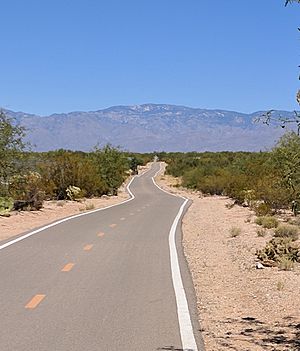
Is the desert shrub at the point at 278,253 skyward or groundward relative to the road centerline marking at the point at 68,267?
skyward

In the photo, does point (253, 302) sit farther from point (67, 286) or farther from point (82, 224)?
point (82, 224)

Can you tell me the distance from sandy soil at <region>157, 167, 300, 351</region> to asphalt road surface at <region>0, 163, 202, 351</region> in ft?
1.01

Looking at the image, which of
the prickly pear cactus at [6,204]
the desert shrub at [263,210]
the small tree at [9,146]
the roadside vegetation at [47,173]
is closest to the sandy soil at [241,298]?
the desert shrub at [263,210]

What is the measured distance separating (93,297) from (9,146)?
18.7m

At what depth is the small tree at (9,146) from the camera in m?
27.6

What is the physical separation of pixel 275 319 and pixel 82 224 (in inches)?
599

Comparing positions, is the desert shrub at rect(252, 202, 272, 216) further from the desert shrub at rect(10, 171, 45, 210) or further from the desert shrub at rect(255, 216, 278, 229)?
the desert shrub at rect(10, 171, 45, 210)

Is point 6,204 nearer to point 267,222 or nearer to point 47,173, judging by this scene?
point 267,222

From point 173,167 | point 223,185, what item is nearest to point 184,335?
point 223,185

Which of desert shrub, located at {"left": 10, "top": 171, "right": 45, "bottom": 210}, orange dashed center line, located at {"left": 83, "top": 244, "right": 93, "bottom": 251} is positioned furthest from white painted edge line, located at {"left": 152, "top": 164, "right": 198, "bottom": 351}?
desert shrub, located at {"left": 10, "top": 171, "right": 45, "bottom": 210}

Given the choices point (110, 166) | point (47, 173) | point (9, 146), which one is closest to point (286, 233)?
point (9, 146)

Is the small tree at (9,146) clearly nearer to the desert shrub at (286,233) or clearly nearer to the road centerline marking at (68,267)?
the desert shrub at (286,233)

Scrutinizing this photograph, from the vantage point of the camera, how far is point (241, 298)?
426 inches

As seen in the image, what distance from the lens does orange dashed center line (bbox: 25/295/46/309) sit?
372 inches
